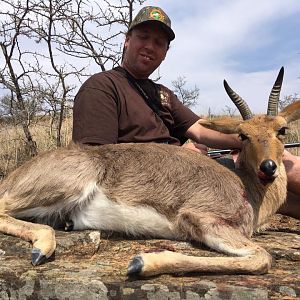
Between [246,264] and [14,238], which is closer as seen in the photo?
[246,264]

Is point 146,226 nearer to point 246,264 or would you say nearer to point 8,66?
point 246,264

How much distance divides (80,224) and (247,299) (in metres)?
1.76

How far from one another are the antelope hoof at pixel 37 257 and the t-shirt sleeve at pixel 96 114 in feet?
5.49

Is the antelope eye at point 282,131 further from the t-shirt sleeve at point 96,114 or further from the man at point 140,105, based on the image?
the t-shirt sleeve at point 96,114

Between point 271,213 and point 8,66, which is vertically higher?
point 8,66

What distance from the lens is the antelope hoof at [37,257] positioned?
335cm

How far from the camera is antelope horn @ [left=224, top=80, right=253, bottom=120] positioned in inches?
204

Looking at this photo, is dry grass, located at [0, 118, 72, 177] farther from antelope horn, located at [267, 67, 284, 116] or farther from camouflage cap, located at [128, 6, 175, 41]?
antelope horn, located at [267, 67, 284, 116]

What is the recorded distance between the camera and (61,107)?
31.6 feet

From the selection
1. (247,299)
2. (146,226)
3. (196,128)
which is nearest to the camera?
(247,299)

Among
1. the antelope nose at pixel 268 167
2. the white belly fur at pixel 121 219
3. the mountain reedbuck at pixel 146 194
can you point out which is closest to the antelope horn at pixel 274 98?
the mountain reedbuck at pixel 146 194

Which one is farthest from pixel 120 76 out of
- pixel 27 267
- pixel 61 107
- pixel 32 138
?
pixel 32 138

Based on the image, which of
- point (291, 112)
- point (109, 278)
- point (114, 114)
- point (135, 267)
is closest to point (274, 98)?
point (291, 112)

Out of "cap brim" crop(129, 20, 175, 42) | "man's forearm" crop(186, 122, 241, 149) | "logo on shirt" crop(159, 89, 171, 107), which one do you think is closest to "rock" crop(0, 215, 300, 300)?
"man's forearm" crop(186, 122, 241, 149)
